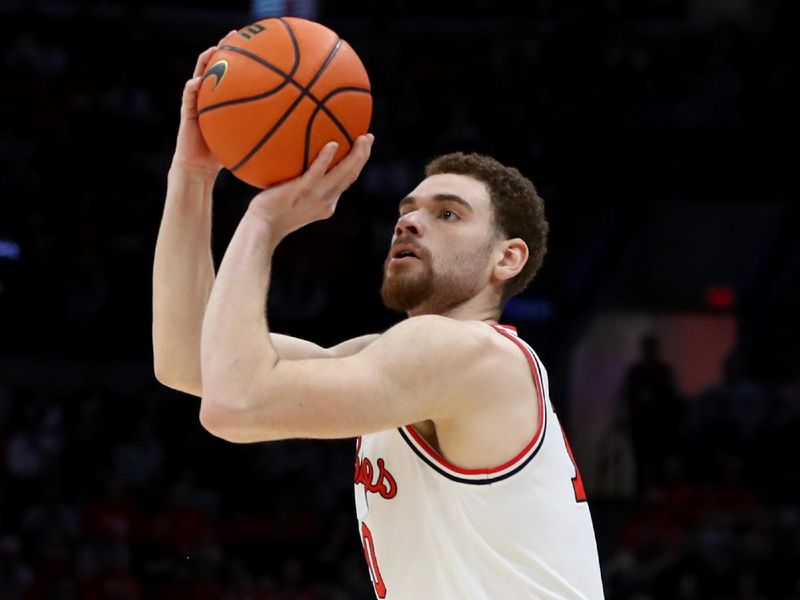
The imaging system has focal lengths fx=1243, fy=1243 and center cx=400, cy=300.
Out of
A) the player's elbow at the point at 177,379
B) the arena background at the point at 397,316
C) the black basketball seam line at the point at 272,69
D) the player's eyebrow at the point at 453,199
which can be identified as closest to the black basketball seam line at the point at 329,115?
the black basketball seam line at the point at 272,69

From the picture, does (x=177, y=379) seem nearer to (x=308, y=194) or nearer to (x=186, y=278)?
(x=186, y=278)

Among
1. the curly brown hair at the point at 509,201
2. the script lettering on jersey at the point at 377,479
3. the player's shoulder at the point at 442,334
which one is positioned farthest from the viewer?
the curly brown hair at the point at 509,201

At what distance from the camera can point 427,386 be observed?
312cm

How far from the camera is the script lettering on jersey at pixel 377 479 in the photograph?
3389 mm

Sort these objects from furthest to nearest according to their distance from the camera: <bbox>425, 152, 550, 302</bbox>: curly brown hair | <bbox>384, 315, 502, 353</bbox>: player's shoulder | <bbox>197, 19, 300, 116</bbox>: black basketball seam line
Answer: <bbox>425, 152, 550, 302</bbox>: curly brown hair → <bbox>197, 19, 300, 116</bbox>: black basketball seam line → <bbox>384, 315, 502, 353</bbox>: player's shoulder

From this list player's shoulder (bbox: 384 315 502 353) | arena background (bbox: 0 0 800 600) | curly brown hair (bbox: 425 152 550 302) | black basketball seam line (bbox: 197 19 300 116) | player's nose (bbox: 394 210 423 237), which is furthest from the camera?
arena background (bbox: 0 0 800 600)

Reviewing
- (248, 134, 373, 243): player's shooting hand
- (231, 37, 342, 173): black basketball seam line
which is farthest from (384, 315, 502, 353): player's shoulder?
(231, 37, 342, 173): black basketball seam line

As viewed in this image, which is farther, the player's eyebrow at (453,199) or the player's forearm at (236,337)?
the player's eyebrow at (453,199)

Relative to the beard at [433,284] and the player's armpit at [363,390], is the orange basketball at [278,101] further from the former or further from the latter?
the player's armpit at [363,390]

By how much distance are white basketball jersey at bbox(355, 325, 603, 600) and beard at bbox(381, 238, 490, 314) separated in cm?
20

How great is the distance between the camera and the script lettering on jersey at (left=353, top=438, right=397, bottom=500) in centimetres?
339

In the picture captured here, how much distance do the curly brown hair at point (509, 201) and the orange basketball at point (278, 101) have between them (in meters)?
0.40

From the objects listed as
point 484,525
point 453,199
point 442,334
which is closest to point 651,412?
point 453,199

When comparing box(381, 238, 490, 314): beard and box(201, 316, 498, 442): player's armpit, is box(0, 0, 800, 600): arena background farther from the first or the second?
box(201, 316, 498, 442): player's armpit
